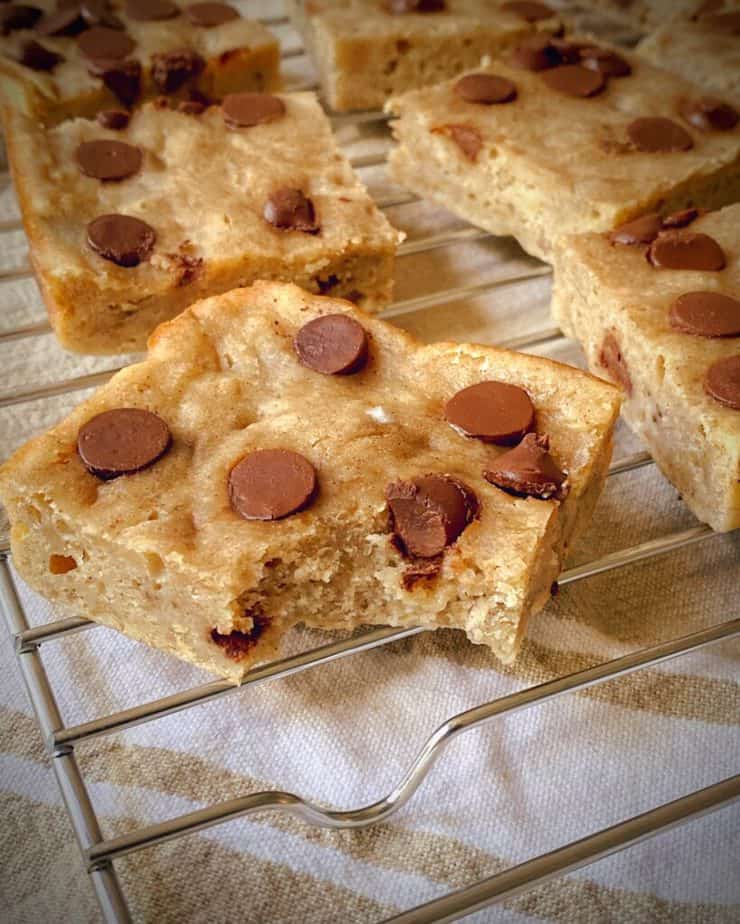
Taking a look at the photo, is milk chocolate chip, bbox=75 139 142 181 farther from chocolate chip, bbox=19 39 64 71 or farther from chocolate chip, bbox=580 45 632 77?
chocolate chip, bbox=580 45 632 77

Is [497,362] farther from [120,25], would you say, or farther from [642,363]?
[120,25]

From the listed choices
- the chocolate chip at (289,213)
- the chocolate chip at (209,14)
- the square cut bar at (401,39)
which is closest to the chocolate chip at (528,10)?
the square cut bar at (401,39)

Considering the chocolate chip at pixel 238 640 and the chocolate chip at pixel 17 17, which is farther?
the chocolate chip at pixel 17 17

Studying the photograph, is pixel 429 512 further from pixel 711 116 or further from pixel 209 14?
pixel 209 14

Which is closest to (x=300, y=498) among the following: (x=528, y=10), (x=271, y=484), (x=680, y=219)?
(x=271, y=484)

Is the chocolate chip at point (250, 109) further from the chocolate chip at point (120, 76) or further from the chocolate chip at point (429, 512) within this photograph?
the chocolate chip at point (429, 512)

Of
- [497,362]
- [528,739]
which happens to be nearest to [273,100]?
[497,362]
